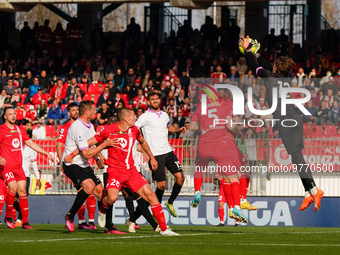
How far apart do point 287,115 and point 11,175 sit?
5518mm

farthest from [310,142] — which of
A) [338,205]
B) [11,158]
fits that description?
[11,158]

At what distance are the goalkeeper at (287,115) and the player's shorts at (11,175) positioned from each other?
5.04 meters

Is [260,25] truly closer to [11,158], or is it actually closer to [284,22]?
[284,22]

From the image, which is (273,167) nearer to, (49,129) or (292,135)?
(292,135)

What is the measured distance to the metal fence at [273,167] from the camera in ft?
62.5

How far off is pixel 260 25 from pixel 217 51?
362cm

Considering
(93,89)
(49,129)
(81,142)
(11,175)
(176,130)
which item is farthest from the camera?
(93,89)

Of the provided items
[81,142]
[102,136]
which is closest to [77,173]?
[81,142]

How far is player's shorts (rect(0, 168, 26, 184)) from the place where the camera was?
15.0 meters

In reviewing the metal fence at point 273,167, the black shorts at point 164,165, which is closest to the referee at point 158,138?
the black shorts at point 164,165

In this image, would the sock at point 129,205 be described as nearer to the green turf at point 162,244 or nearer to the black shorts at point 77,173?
the black shorts at point 77,173

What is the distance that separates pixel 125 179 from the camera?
12453mm

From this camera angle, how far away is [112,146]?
12.3 meters

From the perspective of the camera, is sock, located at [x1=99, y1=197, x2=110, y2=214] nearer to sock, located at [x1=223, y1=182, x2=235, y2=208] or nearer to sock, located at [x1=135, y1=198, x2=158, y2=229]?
sock, located at [x1=135, y1=198, x2=158, y2=229]
